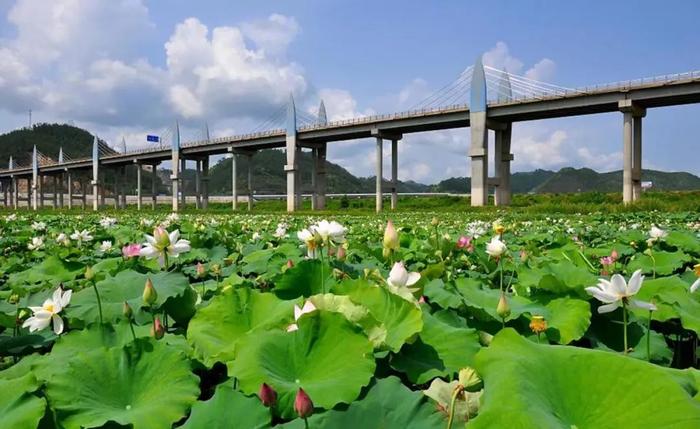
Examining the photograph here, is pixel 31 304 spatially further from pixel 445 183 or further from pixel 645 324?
pixel 445 183

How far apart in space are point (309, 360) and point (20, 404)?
43 cm

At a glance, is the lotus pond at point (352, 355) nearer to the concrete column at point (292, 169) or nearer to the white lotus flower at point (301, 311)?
the white lotus flower at point (301, 311)

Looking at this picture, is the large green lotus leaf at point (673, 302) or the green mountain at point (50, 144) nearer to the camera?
the large green lotus leaf at point (673, 302)

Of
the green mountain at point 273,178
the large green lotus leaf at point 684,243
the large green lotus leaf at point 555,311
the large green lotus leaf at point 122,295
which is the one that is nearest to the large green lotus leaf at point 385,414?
the large green lotus leaf at point 555,311

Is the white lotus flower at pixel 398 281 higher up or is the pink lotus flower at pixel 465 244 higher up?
the white lotus flower at pixel 398 281

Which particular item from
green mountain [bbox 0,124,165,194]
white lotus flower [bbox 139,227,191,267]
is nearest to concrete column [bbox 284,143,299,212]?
white lotus flower [bbox 139,227,191,267]

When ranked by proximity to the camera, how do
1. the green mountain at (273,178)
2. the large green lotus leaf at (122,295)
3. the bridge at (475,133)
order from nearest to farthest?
the large green lotus leaf at (122,295), the bridge at (475,133), the green mountain at (273,178)

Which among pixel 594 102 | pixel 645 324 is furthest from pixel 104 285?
pixel 594 102

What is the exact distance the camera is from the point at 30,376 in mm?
842

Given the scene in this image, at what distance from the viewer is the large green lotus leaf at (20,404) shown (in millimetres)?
719

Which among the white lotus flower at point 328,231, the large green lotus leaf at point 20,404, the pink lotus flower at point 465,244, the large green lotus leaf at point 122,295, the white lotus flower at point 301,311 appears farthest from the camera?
the pink lotus flower at point 465,244

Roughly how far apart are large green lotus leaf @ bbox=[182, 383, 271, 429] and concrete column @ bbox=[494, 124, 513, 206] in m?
32.6

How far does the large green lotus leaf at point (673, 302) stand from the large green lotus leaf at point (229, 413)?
98cm

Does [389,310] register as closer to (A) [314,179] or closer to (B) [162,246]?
(B) [162,246]
